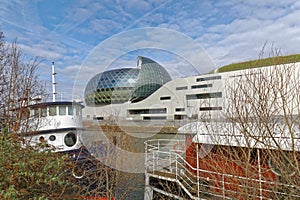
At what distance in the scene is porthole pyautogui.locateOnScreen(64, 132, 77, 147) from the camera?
962 cm

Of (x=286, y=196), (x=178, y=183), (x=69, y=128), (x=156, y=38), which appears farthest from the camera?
(x=69, y=128)

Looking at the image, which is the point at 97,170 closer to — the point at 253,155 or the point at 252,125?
the point at 253,155

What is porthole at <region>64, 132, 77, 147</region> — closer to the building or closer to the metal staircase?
the building

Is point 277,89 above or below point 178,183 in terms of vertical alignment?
above

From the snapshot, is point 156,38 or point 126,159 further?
point 126,159

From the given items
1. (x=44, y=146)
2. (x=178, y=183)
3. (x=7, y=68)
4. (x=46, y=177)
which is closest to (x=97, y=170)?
(x=178, y=183)

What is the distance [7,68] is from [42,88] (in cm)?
142

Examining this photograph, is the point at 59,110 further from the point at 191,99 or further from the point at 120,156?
the point at 191,99

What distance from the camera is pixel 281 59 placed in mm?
3873

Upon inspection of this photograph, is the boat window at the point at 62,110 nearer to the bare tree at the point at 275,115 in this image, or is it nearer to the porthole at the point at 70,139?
the porthole at the point at 70,139

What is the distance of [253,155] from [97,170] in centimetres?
455

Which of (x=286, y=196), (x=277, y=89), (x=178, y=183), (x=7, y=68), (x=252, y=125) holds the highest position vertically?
(x=7, y=68)

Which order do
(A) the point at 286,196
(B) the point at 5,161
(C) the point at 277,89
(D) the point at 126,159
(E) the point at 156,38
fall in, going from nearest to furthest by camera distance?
1. (B) the point at 5,161
2. (C) the point at 277,89
3. (A) the point at 286,196
4. (E) the point at 156,38
5. (D) the point at 126,159

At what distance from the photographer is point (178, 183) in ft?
21.0
